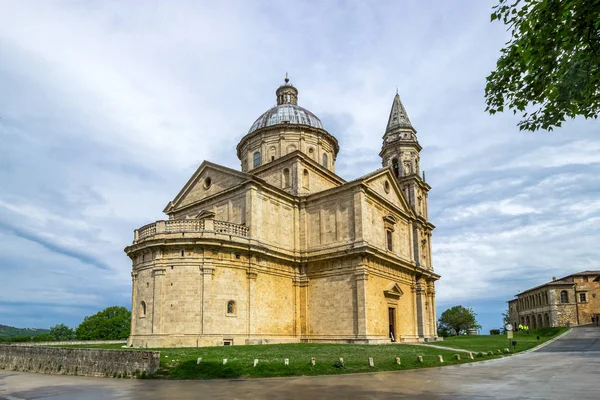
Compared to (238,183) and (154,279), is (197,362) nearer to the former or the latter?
(154,279)

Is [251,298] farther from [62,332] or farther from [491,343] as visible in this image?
[62,332]

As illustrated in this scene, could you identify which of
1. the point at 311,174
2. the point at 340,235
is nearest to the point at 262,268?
the point at 340,235

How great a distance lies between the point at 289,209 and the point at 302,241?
2.59 m

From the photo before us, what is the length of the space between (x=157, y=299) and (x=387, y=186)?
20.3m

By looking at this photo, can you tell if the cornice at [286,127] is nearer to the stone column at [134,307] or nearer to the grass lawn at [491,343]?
the stone column at [134,307]

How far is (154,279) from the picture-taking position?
27.4 m

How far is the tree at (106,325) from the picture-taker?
199 feet

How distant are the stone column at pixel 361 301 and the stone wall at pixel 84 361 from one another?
16.4 meters

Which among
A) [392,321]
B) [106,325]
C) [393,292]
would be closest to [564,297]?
[392,321]

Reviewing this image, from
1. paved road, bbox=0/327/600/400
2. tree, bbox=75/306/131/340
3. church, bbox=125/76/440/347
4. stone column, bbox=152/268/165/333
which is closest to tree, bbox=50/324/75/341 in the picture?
tree, bbox=75/306/131/340

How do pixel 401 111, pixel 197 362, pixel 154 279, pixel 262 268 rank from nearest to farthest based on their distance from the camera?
pixel 197 362 → pixel 154 279 → pixel 262 268 → pixel 401 111

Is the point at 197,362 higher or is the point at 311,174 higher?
the point at 311,174

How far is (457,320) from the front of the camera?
8219 centimetres

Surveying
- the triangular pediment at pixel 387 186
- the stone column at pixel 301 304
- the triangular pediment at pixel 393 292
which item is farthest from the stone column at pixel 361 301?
the triangular pediment at pixel 387 186
